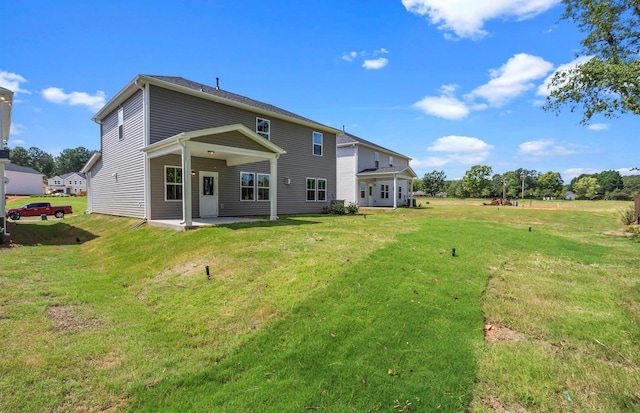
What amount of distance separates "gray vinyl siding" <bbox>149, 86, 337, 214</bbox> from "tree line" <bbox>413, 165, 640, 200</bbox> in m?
57.3

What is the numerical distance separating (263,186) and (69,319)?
11865mm

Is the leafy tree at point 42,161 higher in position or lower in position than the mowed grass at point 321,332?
higher

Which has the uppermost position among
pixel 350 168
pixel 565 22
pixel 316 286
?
pixel 565 22

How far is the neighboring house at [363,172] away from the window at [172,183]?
15227 mm

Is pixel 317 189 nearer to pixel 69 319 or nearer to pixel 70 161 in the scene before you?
pixel 69 319

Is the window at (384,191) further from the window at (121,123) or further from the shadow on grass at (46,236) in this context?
the shadow on grass at (46,236)

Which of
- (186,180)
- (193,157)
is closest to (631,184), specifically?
(193,157)

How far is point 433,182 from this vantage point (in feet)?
249

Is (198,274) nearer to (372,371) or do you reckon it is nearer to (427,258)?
(372,371)

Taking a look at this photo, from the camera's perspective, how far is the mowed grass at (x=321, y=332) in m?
2.72

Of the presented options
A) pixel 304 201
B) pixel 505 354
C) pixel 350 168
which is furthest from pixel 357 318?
pixel 350 168

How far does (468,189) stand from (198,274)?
71343mm

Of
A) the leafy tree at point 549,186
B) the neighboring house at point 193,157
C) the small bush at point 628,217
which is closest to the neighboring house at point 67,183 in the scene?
the neighboring house at point 193,157

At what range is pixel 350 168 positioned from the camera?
82.2 feet
